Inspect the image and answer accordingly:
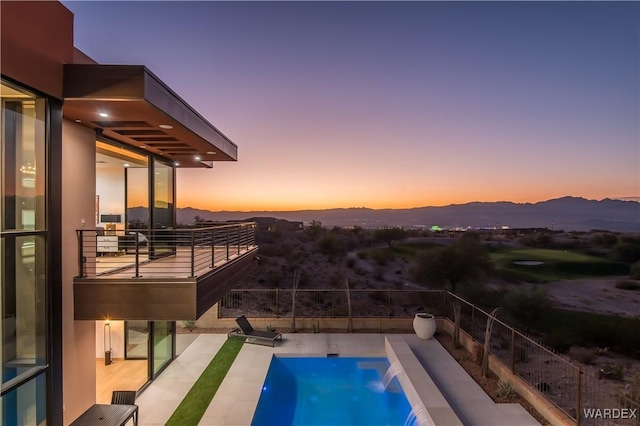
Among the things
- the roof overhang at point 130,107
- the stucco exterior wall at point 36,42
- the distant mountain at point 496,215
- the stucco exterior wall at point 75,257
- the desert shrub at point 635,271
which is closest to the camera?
the stucco exterior wall at point 36,42

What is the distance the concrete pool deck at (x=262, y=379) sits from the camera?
6.73 metres

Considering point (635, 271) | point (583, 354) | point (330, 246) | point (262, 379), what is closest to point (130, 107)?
point (262, 379)

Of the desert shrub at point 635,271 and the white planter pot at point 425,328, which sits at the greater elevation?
the white planter pot at point 425,328

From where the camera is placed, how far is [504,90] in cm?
1509

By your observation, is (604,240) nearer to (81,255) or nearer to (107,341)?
(107,341)

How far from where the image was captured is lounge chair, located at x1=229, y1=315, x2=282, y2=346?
10.6 meters

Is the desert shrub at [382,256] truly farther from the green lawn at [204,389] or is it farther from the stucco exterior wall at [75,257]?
the stucco exterior wall at [75,257]

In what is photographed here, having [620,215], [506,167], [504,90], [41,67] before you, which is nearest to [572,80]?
[504,90]

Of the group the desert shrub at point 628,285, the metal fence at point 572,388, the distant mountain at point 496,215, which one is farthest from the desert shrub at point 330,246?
the metal fence at point 572,388

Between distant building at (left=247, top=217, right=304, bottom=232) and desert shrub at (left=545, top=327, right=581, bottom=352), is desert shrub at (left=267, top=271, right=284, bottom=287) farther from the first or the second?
desert shrub at (left=545, top=327, right=581, bottom=352)

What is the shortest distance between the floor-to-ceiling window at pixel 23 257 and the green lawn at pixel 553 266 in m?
32.0

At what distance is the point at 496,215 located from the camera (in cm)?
3541

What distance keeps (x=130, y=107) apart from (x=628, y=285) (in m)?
35.6

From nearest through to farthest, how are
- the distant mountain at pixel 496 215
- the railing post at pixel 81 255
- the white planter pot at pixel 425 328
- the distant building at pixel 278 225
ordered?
Answer: the railing post at pixel 81 255 < the white planter pot at pixel 425 328 < the distant mountain at pixel 496 215 < the distant building at pixel 278 225
